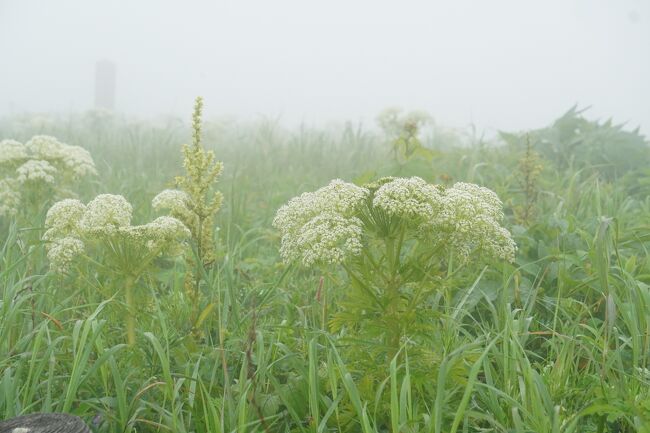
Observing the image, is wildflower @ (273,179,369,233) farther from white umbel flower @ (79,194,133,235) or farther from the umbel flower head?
white umbel flower @ (79,194,133,235)

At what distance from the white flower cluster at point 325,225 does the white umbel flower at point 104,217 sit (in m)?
0.83

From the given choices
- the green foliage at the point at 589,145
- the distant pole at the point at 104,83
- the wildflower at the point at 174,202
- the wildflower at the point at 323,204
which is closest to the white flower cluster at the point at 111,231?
the wildflower at the point at 174,202

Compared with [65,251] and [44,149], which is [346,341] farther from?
[44,149]

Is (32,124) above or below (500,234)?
below

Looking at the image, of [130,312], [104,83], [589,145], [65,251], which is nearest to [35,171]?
[65,251]

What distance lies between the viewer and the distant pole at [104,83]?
2266cm

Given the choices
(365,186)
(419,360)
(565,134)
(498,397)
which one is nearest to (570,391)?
(498,397)

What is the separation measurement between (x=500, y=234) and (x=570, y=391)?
29.0 inches

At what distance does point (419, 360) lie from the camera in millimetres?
2541

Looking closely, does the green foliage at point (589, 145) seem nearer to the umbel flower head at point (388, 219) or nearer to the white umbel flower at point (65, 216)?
the umbel flower head at point (388, 219)

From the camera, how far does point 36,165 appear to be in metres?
4.68

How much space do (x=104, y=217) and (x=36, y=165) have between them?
206 centimetres

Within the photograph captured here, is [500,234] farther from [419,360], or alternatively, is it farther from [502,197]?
[502,197]

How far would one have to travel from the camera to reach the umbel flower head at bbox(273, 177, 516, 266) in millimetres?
2336
